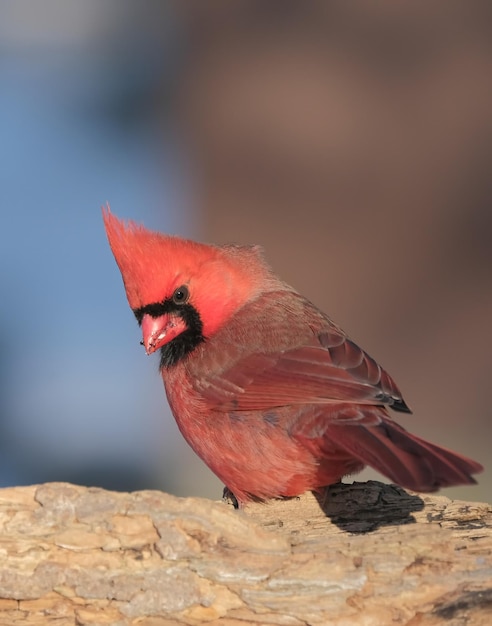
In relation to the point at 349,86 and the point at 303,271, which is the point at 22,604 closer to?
the point at 303,271

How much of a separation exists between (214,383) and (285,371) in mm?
205

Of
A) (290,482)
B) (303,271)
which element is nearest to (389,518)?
(290,482)

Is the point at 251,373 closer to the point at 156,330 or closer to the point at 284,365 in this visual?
the point at 284,365

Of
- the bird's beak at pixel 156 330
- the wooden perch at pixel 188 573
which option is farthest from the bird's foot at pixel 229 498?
the wooden perch at pixel 188 573

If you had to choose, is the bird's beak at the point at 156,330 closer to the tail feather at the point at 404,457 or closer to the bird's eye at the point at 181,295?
the bird's eye at the point at 181,295

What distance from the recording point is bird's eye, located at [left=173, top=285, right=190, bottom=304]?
277 cm

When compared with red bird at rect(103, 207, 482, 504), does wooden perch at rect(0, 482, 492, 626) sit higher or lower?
lower

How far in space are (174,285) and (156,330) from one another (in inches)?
4.9

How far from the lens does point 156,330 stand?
2.73 meters

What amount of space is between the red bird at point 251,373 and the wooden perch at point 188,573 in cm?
35

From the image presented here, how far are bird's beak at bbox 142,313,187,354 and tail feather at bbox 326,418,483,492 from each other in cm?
56

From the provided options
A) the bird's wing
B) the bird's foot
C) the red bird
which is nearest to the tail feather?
the red bird

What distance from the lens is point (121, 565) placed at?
1916 millimetres

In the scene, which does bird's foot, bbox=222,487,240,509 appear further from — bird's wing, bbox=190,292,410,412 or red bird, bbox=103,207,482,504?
A: bird's wing, bbox=190,292,410,412
